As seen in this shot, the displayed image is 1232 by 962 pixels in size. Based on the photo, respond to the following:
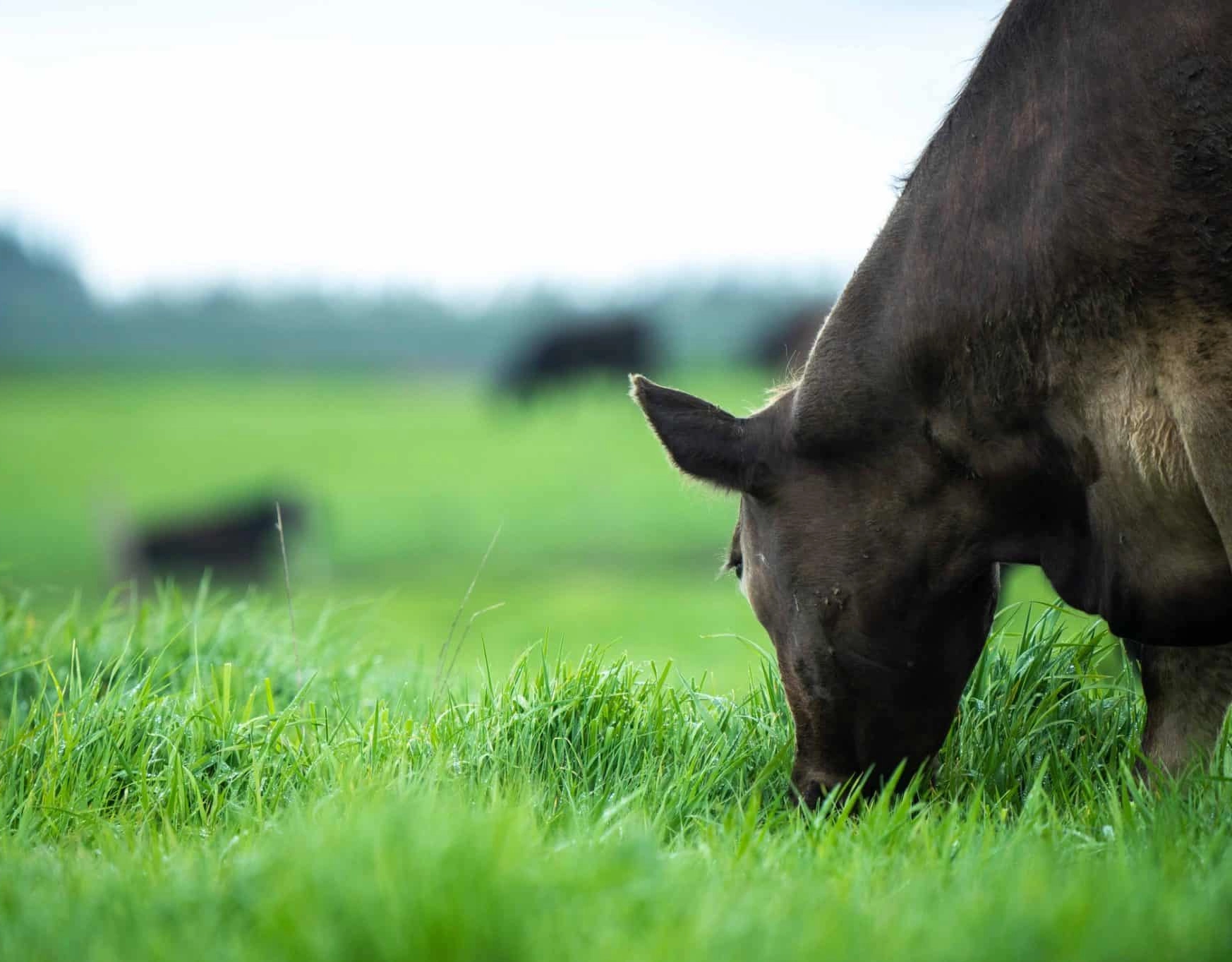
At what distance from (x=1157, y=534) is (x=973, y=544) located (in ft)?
1.65

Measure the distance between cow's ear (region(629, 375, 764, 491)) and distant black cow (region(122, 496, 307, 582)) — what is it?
69.8 feet

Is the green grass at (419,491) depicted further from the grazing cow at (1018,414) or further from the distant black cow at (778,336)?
the grazing cow at (1018,414)

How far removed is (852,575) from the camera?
3695mm

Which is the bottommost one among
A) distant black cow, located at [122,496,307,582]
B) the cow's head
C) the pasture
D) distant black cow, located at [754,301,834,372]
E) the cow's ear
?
distant black cow, located at [122,496,307,582]

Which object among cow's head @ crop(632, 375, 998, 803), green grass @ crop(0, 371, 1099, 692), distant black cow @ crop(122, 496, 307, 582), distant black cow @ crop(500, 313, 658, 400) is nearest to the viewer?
cow's head @ crop(632, 375, 998, 803)

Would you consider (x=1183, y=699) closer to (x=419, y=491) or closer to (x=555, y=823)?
(x=555, y=823)

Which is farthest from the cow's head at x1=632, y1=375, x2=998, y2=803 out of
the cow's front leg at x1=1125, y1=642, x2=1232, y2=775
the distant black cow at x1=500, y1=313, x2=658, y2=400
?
the distant black cow at x1=500, y1=313, x2=658, y2=400

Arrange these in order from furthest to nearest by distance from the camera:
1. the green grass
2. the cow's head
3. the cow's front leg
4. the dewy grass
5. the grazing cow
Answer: the green grass < the cow's front leg < the cow's head < the grazing cow < the dewy grass

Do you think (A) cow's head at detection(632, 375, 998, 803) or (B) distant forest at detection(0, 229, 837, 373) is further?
(B) distant forest at detection(0, 229, 837, 373)

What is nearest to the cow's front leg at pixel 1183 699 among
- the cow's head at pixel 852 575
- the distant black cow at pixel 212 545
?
the cow's head at pixel 852 575

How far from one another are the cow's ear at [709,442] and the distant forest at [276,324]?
123ft

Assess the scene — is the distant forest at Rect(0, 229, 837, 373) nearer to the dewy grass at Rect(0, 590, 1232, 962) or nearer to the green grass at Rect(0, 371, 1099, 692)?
the green grass at Rect(0, 371, 1099, 692)

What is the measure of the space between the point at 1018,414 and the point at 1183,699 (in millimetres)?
1104

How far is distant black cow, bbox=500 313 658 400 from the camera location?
39062 mm
